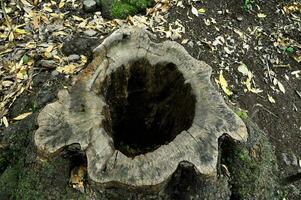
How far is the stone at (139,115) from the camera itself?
2.42m

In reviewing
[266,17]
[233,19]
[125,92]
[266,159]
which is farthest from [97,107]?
[266,17]

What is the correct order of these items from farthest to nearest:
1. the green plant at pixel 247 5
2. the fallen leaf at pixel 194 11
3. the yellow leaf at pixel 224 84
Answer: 1. the green plant at pixel 247 5
2. the fallen leaf at pixel 194 11
3. the yellow leaf at pixel 224 84

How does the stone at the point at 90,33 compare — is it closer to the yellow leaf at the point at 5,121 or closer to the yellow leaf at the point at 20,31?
the yellow leaf at the point at 20,31

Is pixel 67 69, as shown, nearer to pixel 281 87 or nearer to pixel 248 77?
pixel 248 77

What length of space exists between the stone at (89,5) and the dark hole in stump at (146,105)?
1.79 meters

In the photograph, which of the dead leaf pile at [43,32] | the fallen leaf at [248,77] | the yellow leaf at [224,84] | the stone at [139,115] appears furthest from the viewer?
the fallen leaf at [248,77]

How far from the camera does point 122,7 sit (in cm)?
471

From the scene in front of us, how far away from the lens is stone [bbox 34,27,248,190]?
2.42 metres

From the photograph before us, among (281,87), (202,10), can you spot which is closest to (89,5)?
(202,10)

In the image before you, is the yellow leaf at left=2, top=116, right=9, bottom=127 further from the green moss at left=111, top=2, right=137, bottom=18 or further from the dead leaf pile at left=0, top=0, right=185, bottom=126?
the green moss at left=111, top=2, right=137, bottom=18

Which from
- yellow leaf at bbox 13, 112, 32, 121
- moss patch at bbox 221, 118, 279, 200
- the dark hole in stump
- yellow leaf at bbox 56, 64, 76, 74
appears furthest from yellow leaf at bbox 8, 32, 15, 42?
moss patch at bbox 221, 118, 279, 200

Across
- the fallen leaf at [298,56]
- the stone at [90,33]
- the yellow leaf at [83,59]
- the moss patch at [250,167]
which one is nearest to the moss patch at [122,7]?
the stone at [90,33]

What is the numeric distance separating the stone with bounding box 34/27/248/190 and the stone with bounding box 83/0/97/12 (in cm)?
175

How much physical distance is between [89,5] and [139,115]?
1.87 m
